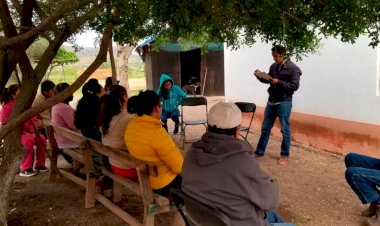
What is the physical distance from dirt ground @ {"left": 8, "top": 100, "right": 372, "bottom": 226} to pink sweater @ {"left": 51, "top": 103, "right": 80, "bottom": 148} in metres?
0.60

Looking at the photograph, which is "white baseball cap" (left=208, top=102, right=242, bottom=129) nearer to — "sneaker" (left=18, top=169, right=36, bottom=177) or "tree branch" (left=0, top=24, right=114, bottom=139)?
"tree branch" (left=0, top=24, right=114, bottom=139)

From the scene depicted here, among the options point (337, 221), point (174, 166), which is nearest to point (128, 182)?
point (174, 166)

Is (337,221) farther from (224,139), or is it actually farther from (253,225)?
(224,139)

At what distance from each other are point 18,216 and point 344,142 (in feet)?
17.8

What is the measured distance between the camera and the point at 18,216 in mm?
4430

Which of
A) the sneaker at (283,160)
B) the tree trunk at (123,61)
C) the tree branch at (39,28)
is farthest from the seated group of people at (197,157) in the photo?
the tree trunk at (123,61)

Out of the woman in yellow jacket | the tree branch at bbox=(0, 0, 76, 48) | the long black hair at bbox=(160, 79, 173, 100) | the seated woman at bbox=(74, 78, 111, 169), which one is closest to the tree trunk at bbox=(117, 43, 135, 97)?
the long black hair at bbox=(160, 79, 173, 100)

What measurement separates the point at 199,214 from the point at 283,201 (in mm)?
2910

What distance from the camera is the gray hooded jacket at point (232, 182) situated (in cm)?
212

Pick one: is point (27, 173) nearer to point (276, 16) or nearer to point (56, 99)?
point (56, 99)

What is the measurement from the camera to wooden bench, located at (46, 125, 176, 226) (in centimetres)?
335

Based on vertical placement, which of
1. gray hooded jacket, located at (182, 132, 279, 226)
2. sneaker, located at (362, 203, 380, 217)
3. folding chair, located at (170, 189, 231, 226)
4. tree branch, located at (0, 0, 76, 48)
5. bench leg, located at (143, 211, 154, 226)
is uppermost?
tree branch, located at (0, 0, 76, 48)

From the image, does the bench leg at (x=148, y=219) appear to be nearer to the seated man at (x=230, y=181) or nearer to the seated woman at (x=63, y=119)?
the seated man at (x=230, y=181)

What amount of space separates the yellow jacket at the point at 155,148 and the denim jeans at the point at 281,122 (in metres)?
3.16
